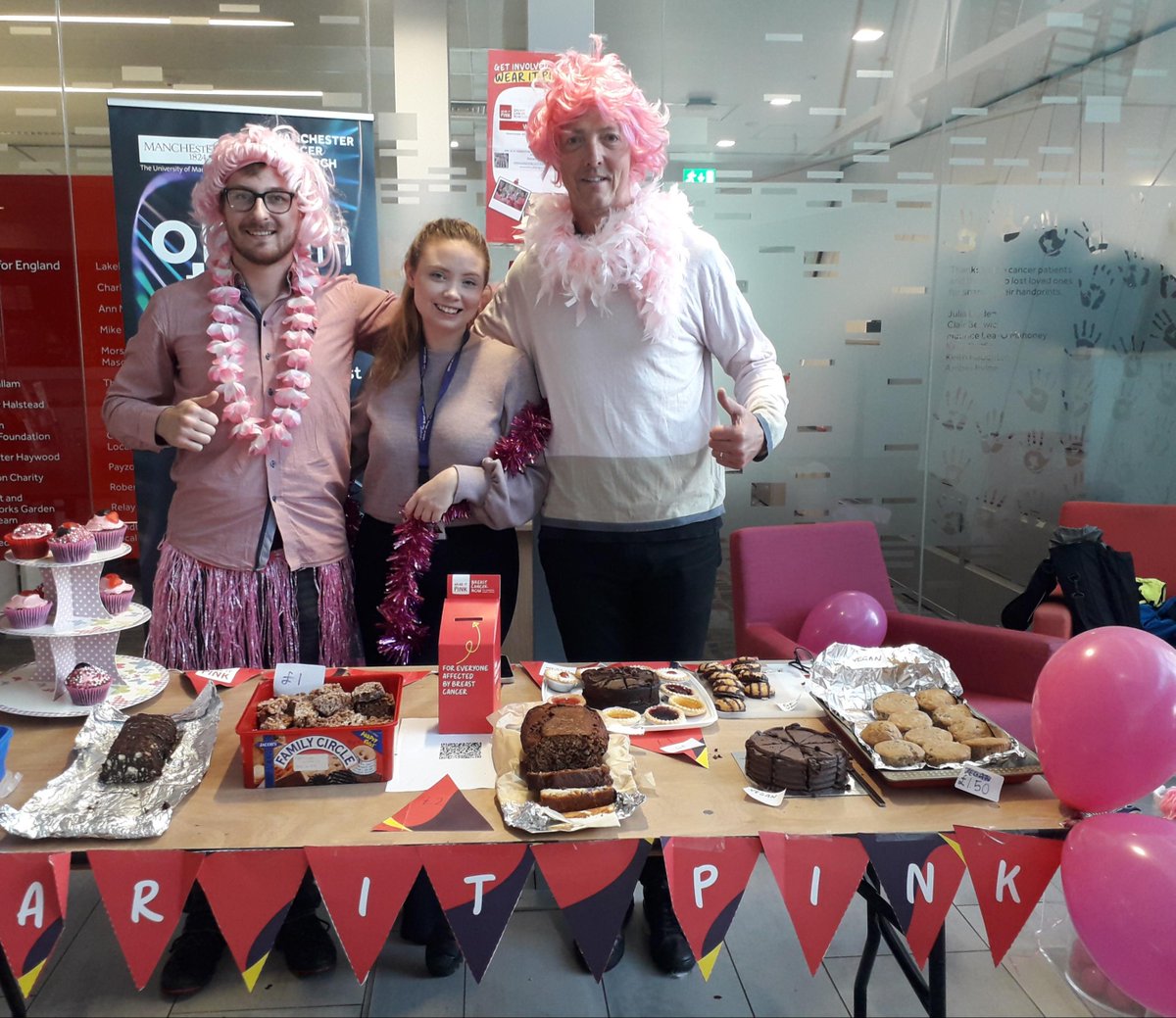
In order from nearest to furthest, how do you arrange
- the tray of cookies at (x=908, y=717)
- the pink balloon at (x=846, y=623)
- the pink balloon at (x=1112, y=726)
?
the pink balloon at (x=1112, y=726) → the tray of cookies at (x=908, y=717) → the pink balloon at (x=846, y=623)

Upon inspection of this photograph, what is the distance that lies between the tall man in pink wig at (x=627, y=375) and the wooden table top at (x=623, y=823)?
724mm

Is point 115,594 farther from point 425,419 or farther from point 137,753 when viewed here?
point 425,419

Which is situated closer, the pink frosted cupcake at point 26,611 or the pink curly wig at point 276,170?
the pink frosted cupcake at point 26,611

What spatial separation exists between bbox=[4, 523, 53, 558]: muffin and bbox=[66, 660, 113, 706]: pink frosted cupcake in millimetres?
223

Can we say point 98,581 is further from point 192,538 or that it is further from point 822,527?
point 822,527

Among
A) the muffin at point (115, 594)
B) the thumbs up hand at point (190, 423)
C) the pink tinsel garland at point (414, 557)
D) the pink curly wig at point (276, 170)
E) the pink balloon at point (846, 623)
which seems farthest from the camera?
the pink balloon at point (846, 623)

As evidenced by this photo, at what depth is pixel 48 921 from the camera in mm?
1275

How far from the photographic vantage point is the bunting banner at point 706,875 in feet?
4.31

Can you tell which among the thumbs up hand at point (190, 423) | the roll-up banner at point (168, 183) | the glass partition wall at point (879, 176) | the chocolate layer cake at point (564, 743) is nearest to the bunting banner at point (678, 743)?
the chocolate layer cake at point (564, 743)

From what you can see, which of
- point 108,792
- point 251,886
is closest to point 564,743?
point 251,886

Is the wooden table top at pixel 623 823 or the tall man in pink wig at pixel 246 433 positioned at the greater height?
the tall man in pink wig at pixel 246 433

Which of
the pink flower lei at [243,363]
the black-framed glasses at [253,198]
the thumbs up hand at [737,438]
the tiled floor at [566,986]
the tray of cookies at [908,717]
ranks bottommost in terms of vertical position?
the tiled floor at [566,986]

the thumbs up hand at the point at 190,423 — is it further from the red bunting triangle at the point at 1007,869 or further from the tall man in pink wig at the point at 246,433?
the red bunting triangle at the point at 1007,869

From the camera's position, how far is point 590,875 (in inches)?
51.6
